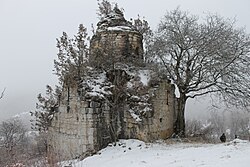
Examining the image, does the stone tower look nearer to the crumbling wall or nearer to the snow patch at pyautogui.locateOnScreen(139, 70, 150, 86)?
the snow patch at pyautogui.locateOnScreen(139, 70, 150, 86)

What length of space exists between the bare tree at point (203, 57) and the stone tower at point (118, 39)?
1619mm

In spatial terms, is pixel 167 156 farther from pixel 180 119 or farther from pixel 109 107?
pixel 180 119

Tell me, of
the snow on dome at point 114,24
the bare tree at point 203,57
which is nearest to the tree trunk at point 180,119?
the bare tree at point 203,57

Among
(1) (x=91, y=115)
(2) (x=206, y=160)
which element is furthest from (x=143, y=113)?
(2) (x=206, y=160)

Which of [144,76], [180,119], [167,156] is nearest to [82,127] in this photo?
[144,76]

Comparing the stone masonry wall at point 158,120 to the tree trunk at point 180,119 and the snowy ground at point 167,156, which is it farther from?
the snowy ground at point 167,156

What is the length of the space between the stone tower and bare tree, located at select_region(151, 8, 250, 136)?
162 centimetres

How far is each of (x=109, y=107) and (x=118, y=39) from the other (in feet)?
16.4

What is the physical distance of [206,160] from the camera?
9445 mm

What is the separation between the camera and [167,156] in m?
11.3

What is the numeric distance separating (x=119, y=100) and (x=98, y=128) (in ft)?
5.90

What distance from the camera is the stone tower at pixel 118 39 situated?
693 inches

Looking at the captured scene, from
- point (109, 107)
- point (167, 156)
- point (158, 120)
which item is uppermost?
point (109, 107)

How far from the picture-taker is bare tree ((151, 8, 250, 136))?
636 inches
